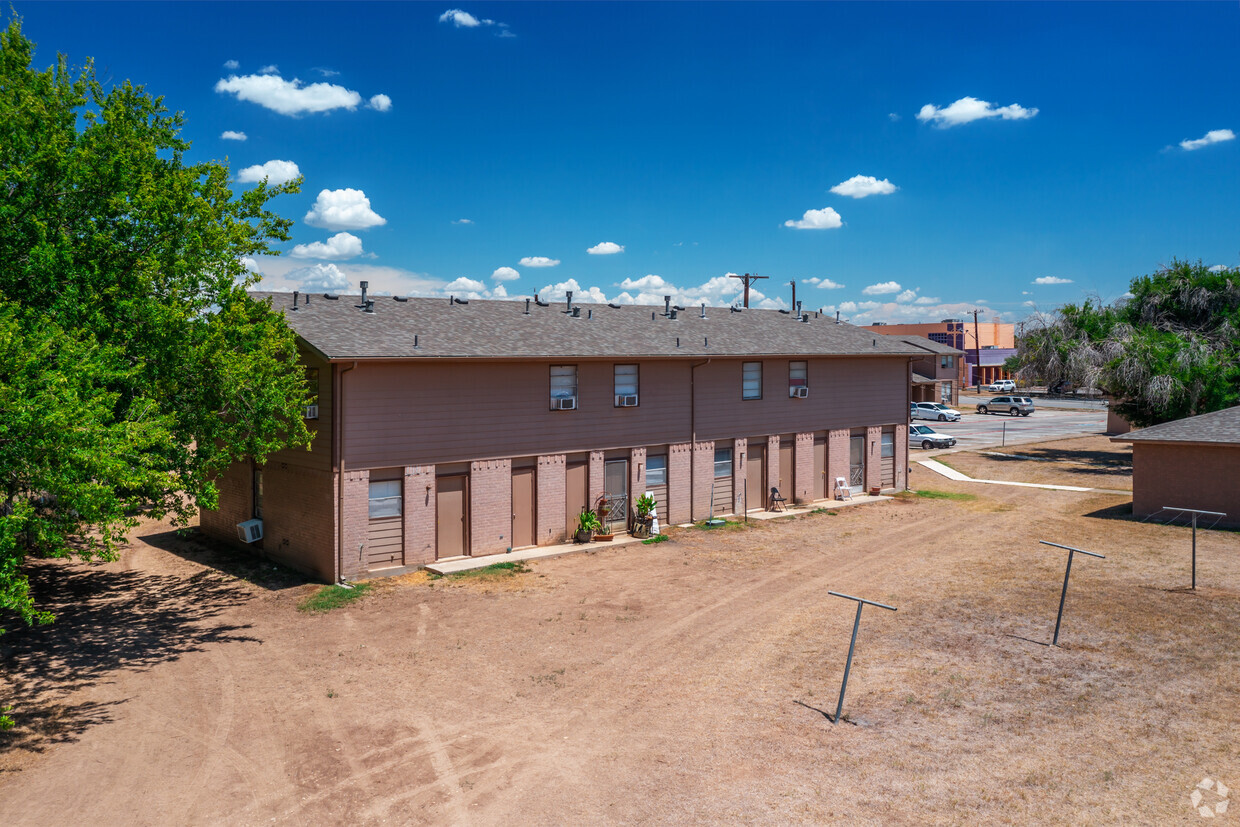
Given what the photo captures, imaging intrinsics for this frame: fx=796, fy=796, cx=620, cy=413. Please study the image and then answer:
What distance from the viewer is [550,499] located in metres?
20.7

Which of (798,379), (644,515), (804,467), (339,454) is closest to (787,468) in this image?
(804,467)

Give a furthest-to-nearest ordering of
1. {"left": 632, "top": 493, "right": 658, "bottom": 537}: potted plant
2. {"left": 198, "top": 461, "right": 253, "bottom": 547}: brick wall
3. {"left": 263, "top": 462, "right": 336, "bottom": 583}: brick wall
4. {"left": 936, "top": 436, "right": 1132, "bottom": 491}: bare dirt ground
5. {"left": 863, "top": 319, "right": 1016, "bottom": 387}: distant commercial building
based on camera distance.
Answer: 1. {"left": 863, "top": 319, "right": 1016, "bottom": 387}: distant commercial building
2. {"left": 936, "top": 436, "right": 1132, "bottom": 491}: bare dirt ground
3. {"left": 632, "top": 493, "right": 658, "bottom": 537}: potted plant
4. {"left": 198, "top": 461, "right": 253, "bottom": 547}: brick wall
5. {"left": 263, "top": 462, "right": 336, "bottom": 583}: brick wall

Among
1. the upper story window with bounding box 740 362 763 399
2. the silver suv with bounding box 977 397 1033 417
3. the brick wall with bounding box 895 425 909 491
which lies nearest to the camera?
the upper story window with bounding box 740 362 763 399

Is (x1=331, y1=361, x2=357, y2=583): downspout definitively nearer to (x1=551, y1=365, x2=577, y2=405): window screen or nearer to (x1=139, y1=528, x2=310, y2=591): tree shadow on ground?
(x1=139, y1=528, x2=310, y2=591): tree shadow on ground

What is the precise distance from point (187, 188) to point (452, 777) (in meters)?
11.1

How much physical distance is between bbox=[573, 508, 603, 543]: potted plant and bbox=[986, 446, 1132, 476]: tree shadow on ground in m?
25.1

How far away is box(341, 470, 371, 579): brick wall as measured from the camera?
677 inches

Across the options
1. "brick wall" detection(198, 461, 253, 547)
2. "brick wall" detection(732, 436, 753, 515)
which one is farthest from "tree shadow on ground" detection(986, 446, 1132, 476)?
"brick wall" detection(198, 461, 253, 547)

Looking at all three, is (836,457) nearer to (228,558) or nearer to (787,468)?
(787,468)

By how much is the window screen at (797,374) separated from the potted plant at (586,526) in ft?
30.0

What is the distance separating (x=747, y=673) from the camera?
12094mm

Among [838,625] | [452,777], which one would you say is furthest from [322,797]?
[838,625]

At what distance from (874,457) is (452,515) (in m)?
17.0

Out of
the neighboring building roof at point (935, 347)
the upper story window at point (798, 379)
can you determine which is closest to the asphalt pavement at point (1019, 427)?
the neighboring building roof at point (935, 347)
